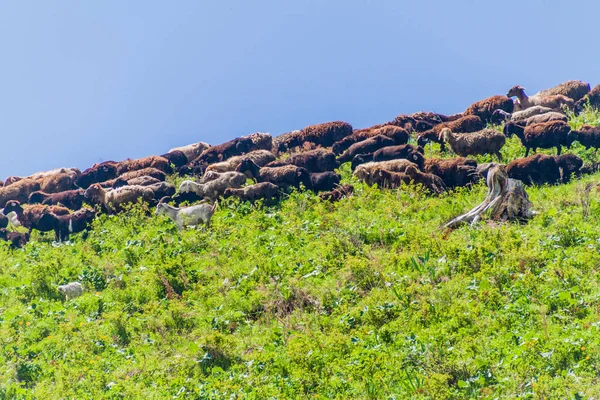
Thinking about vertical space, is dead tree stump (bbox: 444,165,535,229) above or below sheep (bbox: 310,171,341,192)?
below

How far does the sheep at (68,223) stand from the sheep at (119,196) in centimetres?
120

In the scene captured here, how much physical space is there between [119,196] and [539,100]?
23.6m

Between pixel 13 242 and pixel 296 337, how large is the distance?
16.1 meters

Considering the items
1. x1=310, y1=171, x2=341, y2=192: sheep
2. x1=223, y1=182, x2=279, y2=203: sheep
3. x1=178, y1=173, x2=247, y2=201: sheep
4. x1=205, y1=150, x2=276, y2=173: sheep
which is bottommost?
x1=310, y1=171, x2=341, y2=192: sheep

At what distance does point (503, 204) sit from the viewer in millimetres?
19500

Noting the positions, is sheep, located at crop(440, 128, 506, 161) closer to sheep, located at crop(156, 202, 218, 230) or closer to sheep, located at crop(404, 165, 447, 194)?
sheep, located at crop(404, 165, 447, 194)

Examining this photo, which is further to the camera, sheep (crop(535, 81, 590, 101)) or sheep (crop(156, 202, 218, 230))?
sheep (crop(535, 81, 590, 101))

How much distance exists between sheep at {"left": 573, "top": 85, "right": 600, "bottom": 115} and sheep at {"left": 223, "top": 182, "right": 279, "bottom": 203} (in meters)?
17.8

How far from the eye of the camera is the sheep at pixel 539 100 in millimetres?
36500

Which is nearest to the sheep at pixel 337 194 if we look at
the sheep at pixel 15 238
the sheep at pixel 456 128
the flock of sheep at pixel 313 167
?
the flock of sheep at pixel 313 167

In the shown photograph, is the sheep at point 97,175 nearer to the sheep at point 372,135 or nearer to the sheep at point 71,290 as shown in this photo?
the sheep at point 372,135

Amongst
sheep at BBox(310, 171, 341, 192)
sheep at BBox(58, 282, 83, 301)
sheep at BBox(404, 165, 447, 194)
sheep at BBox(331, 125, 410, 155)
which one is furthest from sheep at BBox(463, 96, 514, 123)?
sheep at BBox(58, 282, 83, 301)

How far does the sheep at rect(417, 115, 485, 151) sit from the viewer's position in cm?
3192

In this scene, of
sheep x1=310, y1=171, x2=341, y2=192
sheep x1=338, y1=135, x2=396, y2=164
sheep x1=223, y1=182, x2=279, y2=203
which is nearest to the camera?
sheep x1=223, y1=182, x2=279, y2=203
